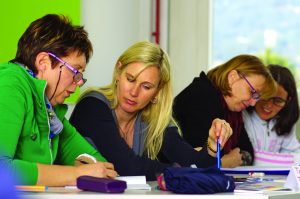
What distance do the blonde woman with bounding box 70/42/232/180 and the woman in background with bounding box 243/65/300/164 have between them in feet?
3.25

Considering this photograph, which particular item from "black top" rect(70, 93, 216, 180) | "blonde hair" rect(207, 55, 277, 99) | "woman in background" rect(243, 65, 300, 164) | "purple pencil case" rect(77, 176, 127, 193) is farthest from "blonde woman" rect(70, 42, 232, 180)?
"woman in background" rect(243, 65, 300, 164)

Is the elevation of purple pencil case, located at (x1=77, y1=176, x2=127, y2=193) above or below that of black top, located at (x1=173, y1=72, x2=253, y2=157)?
above

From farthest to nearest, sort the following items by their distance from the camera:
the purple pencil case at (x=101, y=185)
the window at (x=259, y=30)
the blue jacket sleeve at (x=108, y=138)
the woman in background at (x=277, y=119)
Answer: the window at (x=259, y=30) < the woman in background at (x=277, y=119) < the blue jacket sleeve at (x=108, y=138) < the purple pencil case at (x=101, y=185)

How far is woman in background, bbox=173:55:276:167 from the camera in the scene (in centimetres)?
276

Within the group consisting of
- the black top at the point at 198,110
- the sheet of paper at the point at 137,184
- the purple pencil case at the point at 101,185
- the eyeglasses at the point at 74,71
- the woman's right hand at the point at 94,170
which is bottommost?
the black top at the point at 198,110

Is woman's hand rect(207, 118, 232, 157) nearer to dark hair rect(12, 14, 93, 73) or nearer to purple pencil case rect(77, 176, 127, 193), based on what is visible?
dark hair rect(12, 14, 93, 73)

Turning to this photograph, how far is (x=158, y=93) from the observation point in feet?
7.81

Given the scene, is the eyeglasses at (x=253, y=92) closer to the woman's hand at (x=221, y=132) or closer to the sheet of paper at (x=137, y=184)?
the woman's hand at (x=221, y=132)

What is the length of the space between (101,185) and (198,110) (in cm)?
157

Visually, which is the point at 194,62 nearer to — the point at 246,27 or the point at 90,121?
the point at 246,27

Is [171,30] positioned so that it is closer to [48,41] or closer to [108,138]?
[108,138]

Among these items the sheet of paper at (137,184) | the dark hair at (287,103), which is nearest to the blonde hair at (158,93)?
the sheet of paper at (137,184)

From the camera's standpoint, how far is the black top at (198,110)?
8.93ft

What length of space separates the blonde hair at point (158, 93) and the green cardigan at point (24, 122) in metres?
0.54
